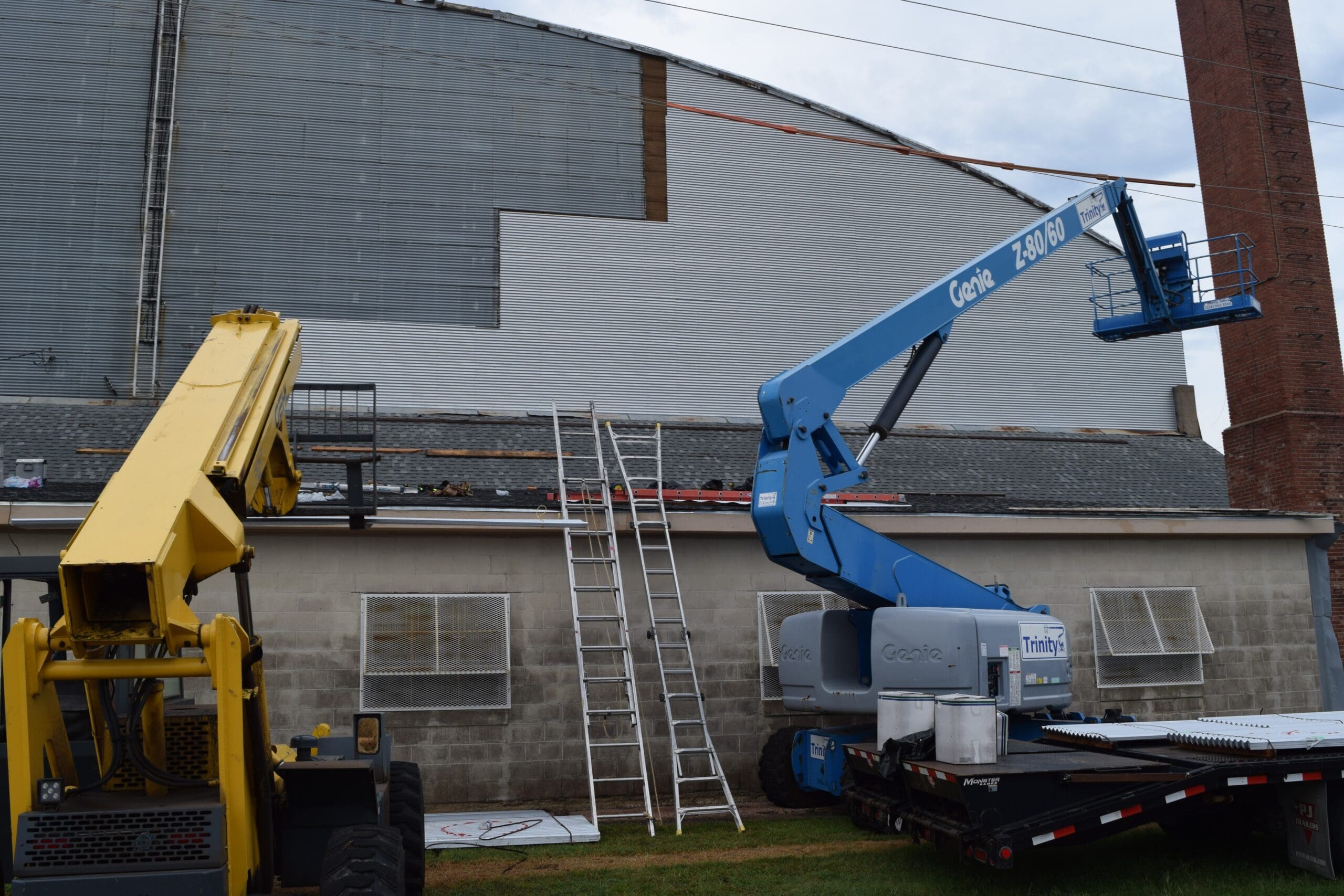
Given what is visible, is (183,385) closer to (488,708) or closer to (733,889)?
(733,889)

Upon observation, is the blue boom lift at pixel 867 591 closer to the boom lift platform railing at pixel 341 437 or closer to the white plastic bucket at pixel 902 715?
the white plastic bucket at pixel 902 715

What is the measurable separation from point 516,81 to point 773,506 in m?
15.2

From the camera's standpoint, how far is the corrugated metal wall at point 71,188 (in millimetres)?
19609

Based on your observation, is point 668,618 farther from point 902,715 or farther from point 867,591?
point 902,715

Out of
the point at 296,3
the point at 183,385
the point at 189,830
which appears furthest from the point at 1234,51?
the point at 189,830

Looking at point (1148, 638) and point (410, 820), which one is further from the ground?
point (1148, 638)

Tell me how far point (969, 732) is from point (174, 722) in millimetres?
5232

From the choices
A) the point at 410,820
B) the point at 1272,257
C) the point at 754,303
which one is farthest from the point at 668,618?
the point at 1272,257

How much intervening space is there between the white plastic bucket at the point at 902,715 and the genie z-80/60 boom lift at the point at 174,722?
13.7 feet

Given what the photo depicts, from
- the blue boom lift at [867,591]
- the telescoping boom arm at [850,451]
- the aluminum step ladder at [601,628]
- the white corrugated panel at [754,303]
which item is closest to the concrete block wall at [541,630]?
the aluminum step ladder at [601,628]

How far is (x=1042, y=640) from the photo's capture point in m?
10.8

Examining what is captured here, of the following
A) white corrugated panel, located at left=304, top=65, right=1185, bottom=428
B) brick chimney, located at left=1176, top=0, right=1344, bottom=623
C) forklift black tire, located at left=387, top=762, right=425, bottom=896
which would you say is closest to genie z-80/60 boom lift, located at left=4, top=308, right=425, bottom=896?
forklift black tire, located at left=387, top=762, right=425, bottom=896

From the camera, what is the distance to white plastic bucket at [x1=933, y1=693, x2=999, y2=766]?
8.23 meters

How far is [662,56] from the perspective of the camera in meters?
23.2
